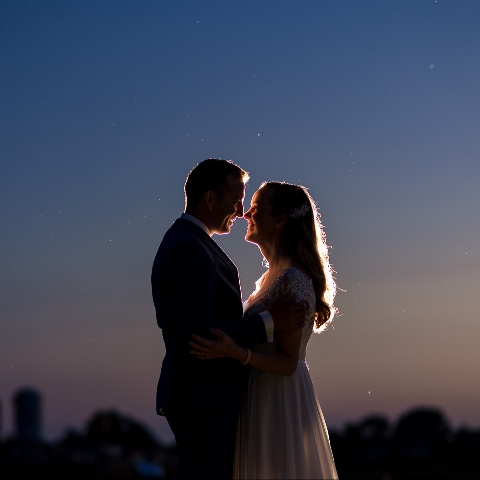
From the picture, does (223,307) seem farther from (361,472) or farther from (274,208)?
(361,472)

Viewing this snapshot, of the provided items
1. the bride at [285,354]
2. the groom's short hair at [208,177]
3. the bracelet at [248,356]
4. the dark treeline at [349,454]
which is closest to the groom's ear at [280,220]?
the bride at [285,354]

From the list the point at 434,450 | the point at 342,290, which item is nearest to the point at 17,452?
the point at 434,450

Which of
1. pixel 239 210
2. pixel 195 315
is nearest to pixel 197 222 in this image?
pixel 239 210

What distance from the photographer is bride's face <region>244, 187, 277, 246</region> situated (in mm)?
6562

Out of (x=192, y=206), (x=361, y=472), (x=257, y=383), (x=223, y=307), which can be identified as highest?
(x=192, y=206)

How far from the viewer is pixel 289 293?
20.3 feet

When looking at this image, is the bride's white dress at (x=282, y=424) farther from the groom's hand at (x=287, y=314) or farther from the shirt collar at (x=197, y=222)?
the shirt collar at (x=197, y=222)

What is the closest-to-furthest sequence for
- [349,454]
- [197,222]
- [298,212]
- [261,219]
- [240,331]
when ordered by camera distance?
[240,331], [197,222], [298,212], [261,219], [349,454]

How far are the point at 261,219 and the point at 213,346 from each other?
45.8 inches

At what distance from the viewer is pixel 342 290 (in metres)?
6.75

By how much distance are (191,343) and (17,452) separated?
10369 cm

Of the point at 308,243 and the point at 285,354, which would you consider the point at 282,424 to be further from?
the point at 308,243

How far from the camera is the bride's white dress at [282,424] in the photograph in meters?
6.14

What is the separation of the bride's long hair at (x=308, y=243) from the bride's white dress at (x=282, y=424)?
135 mm
